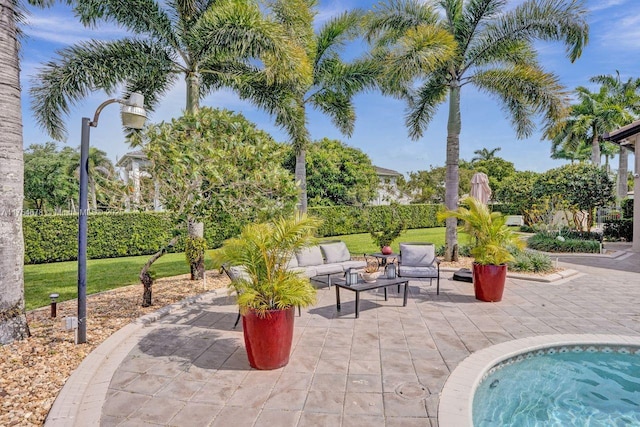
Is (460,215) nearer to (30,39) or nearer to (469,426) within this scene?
(469,426)

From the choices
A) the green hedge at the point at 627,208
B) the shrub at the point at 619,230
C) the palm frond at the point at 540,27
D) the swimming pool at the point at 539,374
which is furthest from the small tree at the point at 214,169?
the green hedge at the point at 627,208

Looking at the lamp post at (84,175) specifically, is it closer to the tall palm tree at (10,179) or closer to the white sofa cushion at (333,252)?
the tall palm tree at (10,179)

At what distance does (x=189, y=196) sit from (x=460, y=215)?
5.80 meters

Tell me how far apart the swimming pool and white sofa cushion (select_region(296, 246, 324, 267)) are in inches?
198

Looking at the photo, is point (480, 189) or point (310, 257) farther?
point (480, 189)

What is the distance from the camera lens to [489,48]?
12555 mm

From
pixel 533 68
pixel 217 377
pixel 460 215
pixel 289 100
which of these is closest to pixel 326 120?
pixel 289 100

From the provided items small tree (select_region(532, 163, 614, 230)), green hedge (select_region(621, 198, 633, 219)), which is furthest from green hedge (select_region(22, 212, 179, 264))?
green hedge (select_region(621, 198, 633, 219))

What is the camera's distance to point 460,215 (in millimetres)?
8180

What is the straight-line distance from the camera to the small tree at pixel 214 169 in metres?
6.51

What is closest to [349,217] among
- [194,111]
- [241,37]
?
[194,111]

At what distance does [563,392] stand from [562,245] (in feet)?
43.9

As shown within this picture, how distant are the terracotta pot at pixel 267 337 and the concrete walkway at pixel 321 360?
0.15 metres

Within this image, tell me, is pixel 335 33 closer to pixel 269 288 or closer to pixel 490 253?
pixel 490 253
